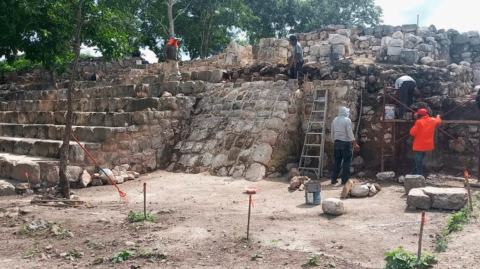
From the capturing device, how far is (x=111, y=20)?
25.4 feet

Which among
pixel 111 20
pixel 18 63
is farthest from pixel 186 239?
pixel 18 63

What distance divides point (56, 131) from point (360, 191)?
6.88m

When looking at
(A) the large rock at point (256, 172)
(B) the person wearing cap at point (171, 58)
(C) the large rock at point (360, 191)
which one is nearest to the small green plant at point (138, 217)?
(A) the large rock at point (256, 172)

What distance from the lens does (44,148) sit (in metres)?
9.07

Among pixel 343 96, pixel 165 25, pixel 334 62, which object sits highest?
pixel 165 25

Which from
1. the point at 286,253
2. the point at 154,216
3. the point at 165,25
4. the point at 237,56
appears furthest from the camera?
the point at 165,25

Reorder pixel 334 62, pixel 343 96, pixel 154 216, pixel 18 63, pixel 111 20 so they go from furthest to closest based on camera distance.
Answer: pixel 18 63 < pixel 334 62 < pixel 343 96 < pixel 111 20 < pixel 154 216

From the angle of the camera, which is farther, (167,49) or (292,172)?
(167,49)

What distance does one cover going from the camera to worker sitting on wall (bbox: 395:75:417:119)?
29.9 feet

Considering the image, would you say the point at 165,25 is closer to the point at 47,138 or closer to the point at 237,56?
the point at 237,56

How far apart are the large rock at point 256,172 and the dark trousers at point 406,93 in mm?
3149

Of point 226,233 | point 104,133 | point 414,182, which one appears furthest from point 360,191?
point 104,133

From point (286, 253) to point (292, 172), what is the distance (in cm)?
413

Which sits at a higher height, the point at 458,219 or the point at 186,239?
the point at 458,219
